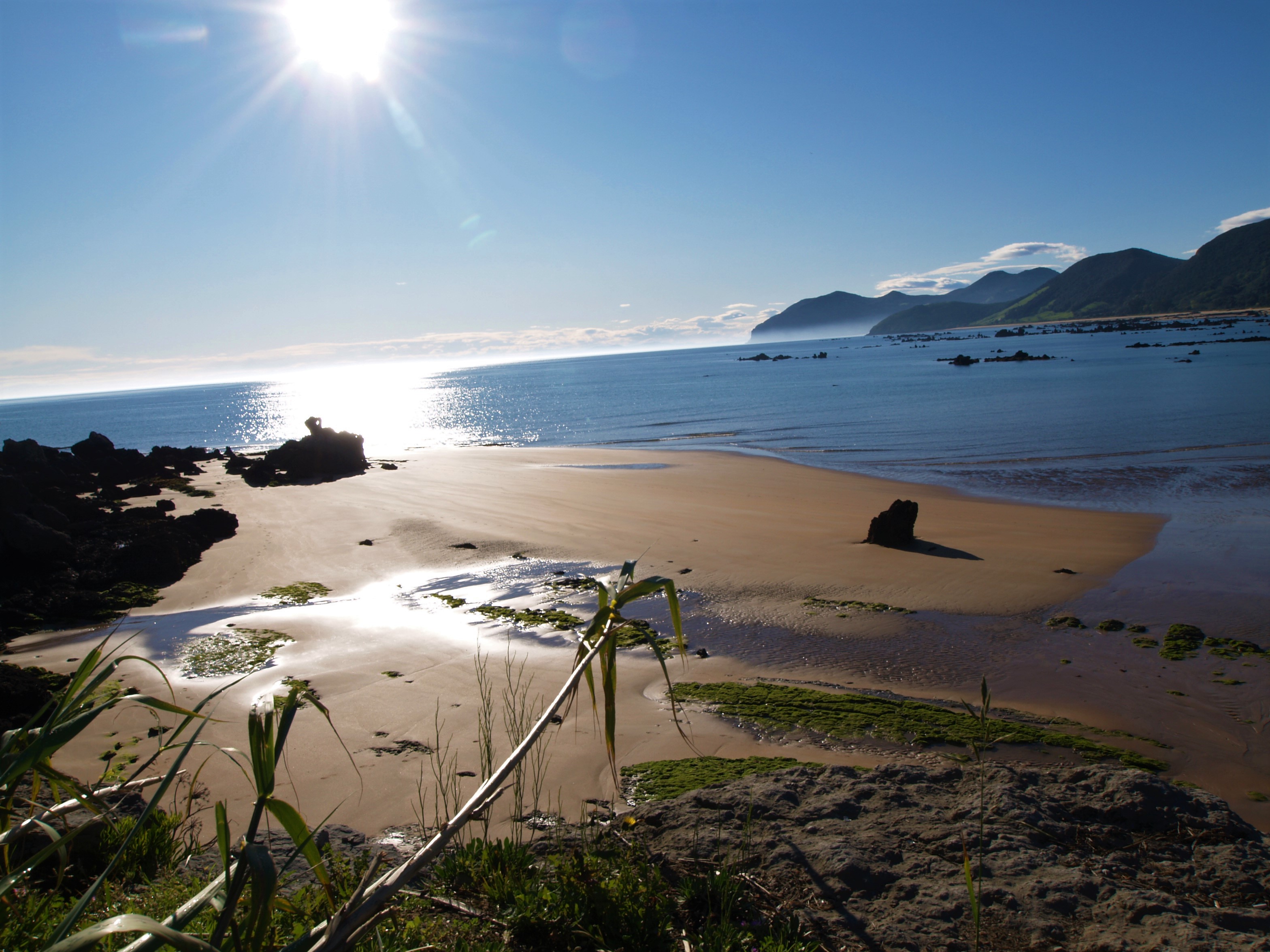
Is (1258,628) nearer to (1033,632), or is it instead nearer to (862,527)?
(1033,632)

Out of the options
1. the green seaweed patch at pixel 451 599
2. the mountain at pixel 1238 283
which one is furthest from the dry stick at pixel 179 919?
the mountain at pixel 1238 283

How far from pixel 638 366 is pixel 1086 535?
7288 inches

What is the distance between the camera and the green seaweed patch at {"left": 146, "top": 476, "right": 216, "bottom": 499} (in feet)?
71.8

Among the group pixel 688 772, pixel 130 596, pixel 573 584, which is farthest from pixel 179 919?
pixel 130 596

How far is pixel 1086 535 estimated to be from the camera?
14.0 meters

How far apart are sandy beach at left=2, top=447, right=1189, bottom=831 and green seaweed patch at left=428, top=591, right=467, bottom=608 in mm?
227

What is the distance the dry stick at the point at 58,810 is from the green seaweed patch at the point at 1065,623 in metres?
10.1

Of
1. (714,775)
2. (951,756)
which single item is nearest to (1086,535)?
(951,756)

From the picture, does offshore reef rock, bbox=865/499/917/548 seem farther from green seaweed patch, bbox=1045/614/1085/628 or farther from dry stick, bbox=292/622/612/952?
dry stick, bbox=292/622/612/952

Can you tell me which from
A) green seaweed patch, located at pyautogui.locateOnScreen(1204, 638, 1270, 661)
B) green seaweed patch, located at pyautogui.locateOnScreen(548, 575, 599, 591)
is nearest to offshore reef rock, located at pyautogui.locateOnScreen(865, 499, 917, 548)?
green seaweed patch, located at pyautogui.locateOnScreen(1204, 638, 1270, 661)

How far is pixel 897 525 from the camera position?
13.3 meters

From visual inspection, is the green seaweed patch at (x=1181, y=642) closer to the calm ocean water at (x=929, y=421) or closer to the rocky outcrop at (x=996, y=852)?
the rocky outcrop at (x=996, y=852)

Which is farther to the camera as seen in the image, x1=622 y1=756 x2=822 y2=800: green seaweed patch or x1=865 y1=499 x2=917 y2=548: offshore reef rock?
x1=865 y1=499 x2=917 y2=548: offshore reef rock

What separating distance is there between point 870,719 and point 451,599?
6.78 meters
